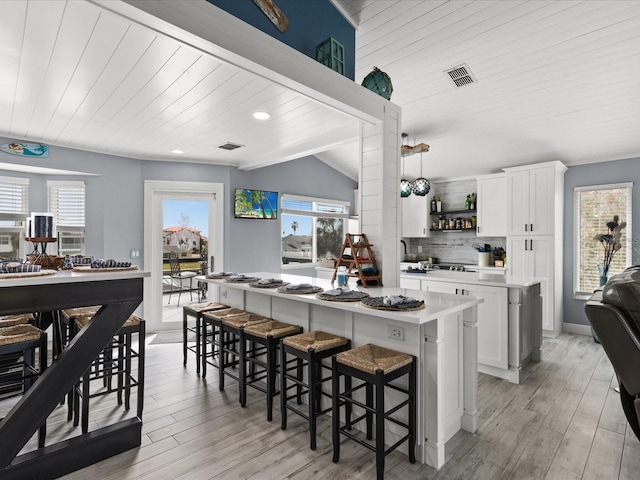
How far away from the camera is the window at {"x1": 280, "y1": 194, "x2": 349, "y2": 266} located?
629cm

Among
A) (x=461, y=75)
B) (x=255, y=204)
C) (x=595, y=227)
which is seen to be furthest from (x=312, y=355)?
(x=595, y=227)

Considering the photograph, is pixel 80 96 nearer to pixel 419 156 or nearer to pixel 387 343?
pixel 387 343

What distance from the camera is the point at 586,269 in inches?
197

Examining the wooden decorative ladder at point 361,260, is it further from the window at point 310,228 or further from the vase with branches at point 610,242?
the vase with branches at point 610,242

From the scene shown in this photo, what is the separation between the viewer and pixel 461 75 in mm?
3410

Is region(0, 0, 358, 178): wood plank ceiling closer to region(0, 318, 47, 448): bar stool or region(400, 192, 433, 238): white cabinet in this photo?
region(0, 318, 47, 448): bar stool

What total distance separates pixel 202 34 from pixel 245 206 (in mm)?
3788

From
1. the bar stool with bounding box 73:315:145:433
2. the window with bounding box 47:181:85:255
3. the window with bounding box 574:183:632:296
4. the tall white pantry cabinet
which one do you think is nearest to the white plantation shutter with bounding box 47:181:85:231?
the window with bounding box 47:181:85:255

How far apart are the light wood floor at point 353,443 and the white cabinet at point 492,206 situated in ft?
8.77

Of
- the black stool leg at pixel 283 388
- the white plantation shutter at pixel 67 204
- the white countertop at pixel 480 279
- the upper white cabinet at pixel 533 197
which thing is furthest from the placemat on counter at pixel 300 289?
the upper white cabinet at pixel 533 197

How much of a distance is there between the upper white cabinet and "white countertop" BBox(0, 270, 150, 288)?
4.98 m

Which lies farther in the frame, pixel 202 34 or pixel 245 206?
pixel 245 206

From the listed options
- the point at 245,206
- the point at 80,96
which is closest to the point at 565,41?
the point at 80,96

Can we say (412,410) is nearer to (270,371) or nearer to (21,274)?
(270,371)
